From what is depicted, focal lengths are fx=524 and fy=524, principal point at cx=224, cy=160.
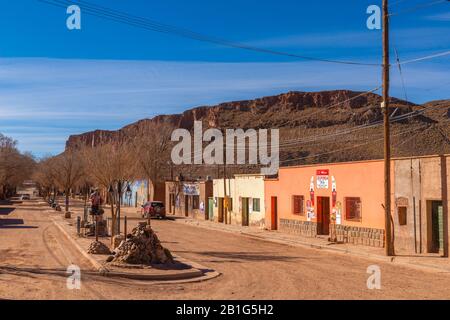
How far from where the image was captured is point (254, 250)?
72.3 feet

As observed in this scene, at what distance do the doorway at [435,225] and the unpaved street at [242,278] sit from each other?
9.73ft

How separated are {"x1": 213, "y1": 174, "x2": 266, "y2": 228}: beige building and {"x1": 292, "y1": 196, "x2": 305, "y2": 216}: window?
14.1 ft

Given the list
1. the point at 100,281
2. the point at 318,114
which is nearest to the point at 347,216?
the point at 100,281

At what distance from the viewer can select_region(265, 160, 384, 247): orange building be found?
2297cm

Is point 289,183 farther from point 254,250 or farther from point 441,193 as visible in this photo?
point 441,193

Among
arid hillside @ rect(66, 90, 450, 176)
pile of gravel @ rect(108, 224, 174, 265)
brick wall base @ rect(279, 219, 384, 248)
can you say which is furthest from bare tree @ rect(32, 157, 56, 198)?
pile of gravel @ rect(108, 224, 174, 265)

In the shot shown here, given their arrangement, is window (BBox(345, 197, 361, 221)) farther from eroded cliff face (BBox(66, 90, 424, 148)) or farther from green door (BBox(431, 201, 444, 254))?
eroded cliff face (BBox(66, 90, 424, 148))

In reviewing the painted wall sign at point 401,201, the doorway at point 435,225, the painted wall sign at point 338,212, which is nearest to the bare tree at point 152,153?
the painted wall sign at point 338,212

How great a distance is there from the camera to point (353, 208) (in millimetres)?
24734

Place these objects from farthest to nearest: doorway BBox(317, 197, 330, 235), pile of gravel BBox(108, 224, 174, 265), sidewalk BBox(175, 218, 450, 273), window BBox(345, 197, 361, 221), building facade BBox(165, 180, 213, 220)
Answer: building facade BBox(165, 180, 213, 220) → doorway BBox(317, 197, 330, 235) → window BBox(345, 197, 361, 221) → sidewalk BBox(175, 218, 450, 273) → pile of gravel BBox(108, 224, 174, 265)

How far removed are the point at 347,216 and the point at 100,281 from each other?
14754mm

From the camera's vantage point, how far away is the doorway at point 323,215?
27.6 meters

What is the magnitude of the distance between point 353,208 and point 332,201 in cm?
148
